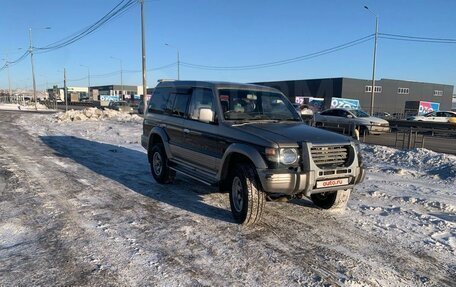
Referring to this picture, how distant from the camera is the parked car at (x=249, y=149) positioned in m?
5.44

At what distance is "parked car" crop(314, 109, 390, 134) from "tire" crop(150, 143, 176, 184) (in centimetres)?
1470

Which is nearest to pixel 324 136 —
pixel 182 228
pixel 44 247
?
pixel 182 228

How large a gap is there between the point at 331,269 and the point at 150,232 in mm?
2393

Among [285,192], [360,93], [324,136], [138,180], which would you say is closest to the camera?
[285,192]

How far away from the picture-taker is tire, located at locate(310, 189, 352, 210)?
6.48 metres

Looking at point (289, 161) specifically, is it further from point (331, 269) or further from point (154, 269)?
point (154, 269)


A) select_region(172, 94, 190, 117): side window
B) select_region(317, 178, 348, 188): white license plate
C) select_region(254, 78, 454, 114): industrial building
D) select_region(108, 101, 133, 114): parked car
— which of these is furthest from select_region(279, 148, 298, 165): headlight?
select_region(254, 78, 454, 114): industrial building

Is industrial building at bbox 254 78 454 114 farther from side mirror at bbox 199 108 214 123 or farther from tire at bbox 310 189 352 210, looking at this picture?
side mirror at bbox 199 108 214 123

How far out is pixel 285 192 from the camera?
542 centimetres

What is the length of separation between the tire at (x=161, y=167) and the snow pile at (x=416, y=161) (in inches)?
230

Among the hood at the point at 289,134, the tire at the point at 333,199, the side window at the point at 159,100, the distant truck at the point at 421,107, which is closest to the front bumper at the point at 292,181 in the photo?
the hood at the point at 289,134

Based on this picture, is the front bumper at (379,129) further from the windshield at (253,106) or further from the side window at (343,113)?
the windshield at (253,106)

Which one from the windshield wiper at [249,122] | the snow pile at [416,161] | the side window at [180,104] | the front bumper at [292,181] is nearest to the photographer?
the front bumper at [292,181]

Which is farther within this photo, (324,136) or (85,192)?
(85,192)
